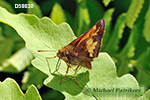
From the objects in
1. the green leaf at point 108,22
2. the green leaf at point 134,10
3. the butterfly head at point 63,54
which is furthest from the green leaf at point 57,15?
the butterfly head at point 63,54

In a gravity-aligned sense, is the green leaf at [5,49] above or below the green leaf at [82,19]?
below

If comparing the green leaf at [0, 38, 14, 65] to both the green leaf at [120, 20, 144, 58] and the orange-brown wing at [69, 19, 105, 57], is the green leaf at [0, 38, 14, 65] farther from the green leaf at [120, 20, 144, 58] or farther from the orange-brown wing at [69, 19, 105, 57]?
the green leaf at [120, 20, 144, 58]

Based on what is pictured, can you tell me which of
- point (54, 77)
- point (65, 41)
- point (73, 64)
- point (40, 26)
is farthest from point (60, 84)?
point (40, 26)

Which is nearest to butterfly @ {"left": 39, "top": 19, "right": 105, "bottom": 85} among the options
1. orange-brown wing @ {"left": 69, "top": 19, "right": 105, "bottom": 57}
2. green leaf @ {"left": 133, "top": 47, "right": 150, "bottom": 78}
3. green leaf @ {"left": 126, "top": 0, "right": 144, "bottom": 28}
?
orange-brown wing @ {"left": 69, "top": 19, "right": 105, "bottom": 57}

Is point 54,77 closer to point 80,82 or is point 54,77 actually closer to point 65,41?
point 80,82

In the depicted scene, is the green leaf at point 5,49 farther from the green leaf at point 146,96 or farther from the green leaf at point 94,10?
the green leaf at point 146,96

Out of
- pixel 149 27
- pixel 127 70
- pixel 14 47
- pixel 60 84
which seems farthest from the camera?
pixel 14 47
